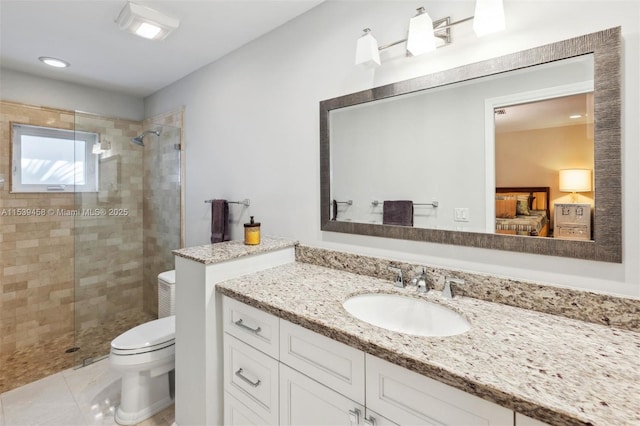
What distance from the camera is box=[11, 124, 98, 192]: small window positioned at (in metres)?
2.53

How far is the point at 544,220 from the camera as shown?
1128 mm

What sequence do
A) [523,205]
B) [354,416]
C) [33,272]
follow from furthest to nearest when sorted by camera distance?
[33,272] < [523,205] < [354,416]

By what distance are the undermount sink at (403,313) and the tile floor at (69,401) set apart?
1435 millimetres

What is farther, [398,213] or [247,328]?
[398,213]

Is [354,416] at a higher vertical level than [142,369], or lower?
Result: higher

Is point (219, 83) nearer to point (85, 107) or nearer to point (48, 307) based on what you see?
point (85, 107)

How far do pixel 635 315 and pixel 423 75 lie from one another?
1.16m

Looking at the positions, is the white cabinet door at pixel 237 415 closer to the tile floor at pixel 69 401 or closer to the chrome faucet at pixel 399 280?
the tile floor at pixel 69 401

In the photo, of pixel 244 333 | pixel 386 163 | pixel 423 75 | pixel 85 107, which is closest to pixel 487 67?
pixel 423 75

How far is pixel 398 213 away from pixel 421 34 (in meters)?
0.79

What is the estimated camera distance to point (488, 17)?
3.85ft

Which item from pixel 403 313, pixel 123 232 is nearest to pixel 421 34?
pixel 403 313

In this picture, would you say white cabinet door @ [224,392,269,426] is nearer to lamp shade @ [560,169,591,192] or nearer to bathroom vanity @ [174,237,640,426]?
bathroom vanity @ [174,237,640,426]

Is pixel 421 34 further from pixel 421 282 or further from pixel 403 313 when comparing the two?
pixel 403 313
